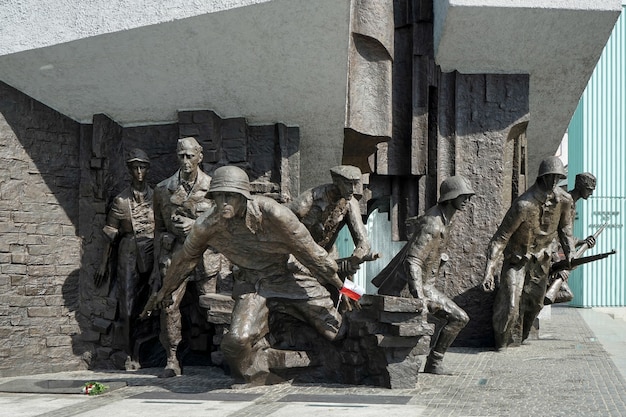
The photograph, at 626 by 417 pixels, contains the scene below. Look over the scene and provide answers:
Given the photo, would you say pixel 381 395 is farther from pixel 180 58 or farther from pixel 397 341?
pixel 180 58

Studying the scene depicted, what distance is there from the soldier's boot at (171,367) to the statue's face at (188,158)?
1967 millimetres

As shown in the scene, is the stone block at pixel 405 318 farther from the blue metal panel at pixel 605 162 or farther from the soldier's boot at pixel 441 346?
the blue metal panel at pixel 605 162

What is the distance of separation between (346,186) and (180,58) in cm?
254

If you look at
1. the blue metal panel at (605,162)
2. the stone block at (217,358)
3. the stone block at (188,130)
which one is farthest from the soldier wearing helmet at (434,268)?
the blue metal panel at (605,162)

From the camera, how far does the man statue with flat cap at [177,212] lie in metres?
9.80

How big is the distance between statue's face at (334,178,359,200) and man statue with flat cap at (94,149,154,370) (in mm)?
2687

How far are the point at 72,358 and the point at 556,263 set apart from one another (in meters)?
6.22

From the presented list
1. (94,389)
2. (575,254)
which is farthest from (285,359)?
(575,254)

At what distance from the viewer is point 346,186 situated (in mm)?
8875

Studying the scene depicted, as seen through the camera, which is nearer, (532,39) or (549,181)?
(549,181)

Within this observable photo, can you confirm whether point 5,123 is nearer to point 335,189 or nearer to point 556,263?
point 335,189

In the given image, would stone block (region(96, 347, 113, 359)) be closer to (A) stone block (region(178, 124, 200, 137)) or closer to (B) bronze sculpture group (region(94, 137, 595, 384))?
(B) bronze sculpture group (region(94, 137, 595, 384))

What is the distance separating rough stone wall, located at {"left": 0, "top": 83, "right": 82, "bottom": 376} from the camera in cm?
1001

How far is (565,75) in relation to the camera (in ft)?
40.9
